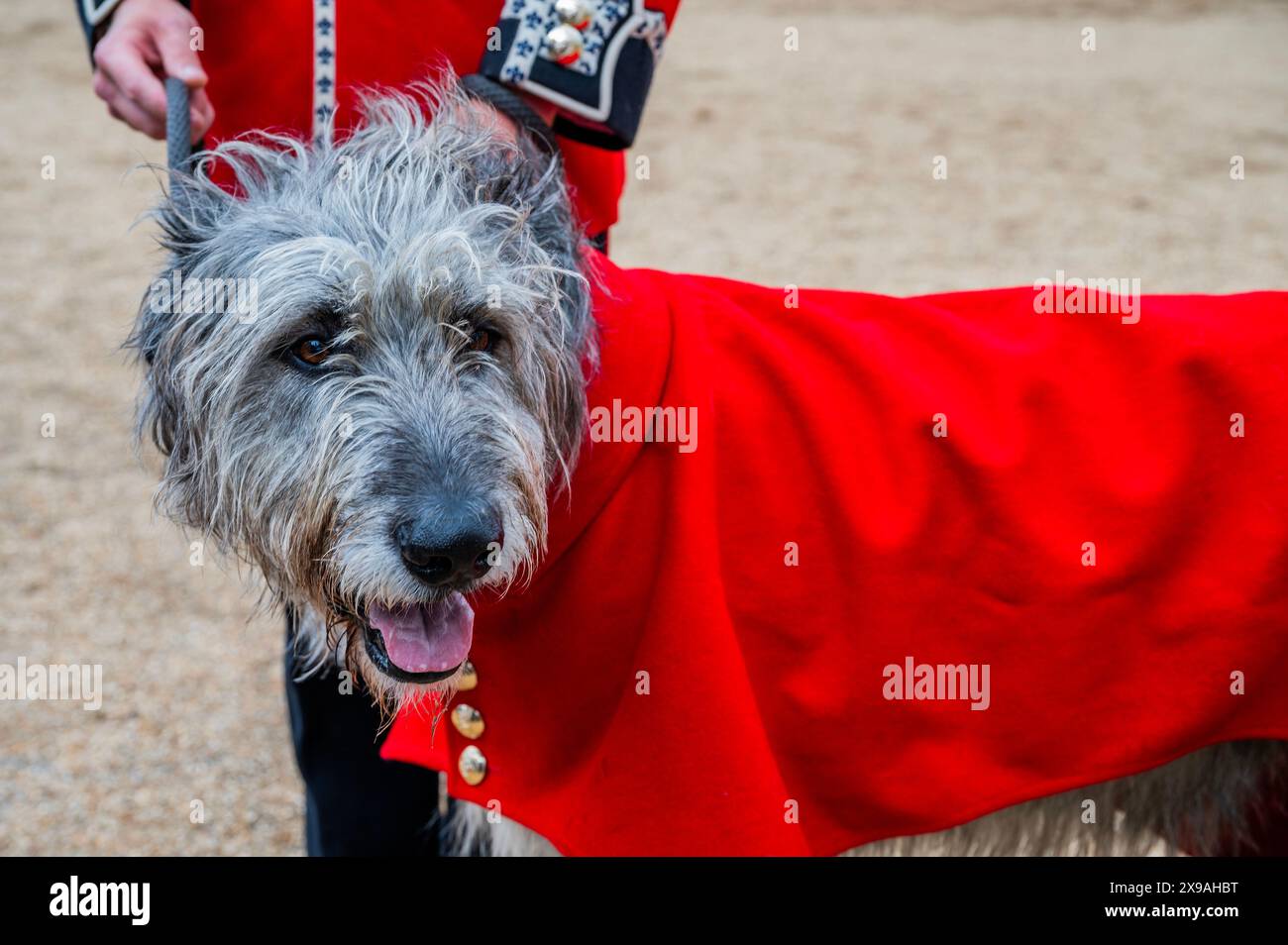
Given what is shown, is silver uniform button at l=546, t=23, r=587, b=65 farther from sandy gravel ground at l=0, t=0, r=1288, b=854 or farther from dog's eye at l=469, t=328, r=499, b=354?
sandy gravel ground at l=0, t=0, r=1288, b=854

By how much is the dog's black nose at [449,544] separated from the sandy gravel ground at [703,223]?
0.99 m

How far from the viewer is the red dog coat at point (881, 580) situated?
2.34m

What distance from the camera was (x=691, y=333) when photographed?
96.0 inches

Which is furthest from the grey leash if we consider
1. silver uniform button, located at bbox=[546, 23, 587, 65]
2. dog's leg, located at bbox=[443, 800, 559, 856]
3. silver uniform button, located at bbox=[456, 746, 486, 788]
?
dog's leg, located at bbox=[443, 800, 559, 856]

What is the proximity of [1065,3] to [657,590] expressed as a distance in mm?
16522

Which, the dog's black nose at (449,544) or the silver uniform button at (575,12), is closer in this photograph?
the dog's black nose at (449,544)

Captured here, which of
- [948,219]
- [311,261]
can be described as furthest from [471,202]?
[948,219]

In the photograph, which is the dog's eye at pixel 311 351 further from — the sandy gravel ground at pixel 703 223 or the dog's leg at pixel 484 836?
the dog's leg at pixel 484 836

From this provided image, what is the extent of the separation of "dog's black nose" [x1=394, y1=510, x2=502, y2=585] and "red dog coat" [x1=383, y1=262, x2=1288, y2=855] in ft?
0.84

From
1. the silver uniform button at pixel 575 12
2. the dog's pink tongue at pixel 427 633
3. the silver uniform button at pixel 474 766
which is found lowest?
the silver uniform button at pixel 474 766

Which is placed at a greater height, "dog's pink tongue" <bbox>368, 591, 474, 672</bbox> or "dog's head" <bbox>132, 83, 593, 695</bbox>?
"dog's head" <bbox>132, 83, 593, 695</bbox>

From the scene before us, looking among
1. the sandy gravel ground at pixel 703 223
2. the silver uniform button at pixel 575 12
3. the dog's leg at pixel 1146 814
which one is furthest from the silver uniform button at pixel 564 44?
the dog's leg at pixel 1146 814

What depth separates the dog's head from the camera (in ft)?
7.24
